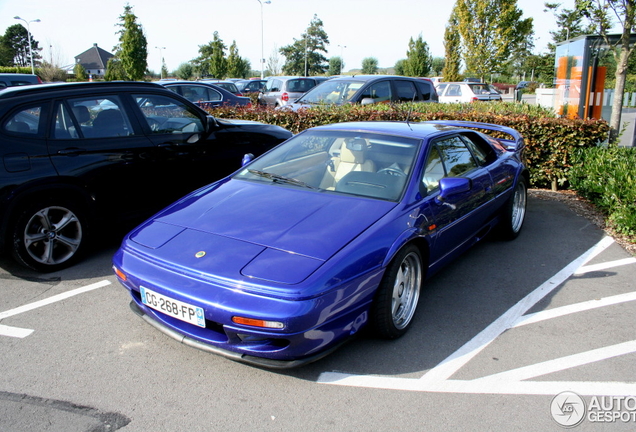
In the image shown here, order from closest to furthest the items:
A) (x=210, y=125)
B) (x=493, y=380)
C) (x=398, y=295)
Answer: (x=493, y=380) → (x=398, y=295) → (x=210, y=125)

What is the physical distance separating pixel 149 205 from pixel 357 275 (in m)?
3.22

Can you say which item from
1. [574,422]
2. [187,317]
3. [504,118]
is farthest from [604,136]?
[187,317]

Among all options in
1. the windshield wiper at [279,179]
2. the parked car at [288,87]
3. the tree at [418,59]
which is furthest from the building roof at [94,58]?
the windshield wiper at [279,179]

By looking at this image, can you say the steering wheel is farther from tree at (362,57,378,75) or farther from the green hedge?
tree at (362,57,378,75)

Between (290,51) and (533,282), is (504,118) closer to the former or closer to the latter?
(533,282)

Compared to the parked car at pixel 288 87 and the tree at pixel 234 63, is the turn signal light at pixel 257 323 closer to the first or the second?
the parked car at pixel 288 87

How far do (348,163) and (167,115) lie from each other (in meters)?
2.71

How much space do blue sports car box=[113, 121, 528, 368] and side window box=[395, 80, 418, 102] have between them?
658 cm

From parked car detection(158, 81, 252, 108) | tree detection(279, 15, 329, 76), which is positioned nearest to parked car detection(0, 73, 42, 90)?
parked car detection(158, 81, 252, 108)

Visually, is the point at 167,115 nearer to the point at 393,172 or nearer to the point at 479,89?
the point at 393,172

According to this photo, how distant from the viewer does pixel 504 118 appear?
326 inches

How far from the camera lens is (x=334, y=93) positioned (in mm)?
10914

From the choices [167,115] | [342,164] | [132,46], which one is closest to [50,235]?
[167,115]

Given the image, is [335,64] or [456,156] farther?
[335,64]
